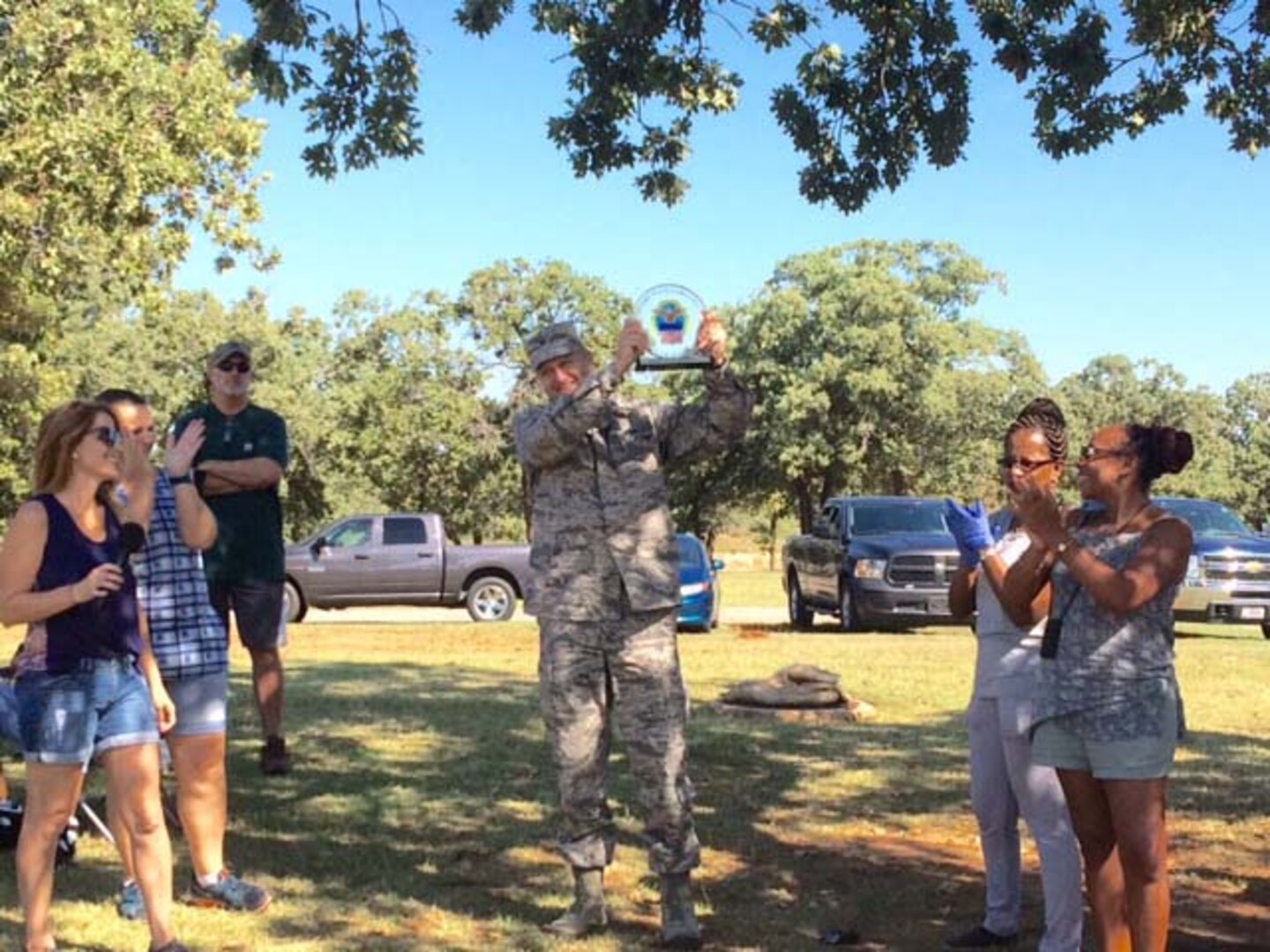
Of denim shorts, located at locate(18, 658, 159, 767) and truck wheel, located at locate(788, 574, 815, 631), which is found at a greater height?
denim shorts, located at locate(18, 658, 159, 767)

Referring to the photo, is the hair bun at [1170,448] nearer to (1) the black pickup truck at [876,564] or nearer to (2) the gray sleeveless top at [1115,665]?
(2) the gray sleeveless top at [1115,665]

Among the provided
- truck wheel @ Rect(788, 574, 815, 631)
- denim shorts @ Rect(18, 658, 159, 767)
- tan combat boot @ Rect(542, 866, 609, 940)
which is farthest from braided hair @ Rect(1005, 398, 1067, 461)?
truck wheel @ Rect(788, 574, 815, 631)

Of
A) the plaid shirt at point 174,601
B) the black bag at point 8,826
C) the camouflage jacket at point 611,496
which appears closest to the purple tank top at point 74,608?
the plaid shirt at point 174,601

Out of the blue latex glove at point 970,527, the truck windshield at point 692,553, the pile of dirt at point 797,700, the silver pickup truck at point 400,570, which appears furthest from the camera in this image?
the silver pickup truck at point 400,570

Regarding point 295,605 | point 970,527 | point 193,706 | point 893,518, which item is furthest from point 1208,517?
point 193,706

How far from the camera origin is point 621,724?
16.0 ft

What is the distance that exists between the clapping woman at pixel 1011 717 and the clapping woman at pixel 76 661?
2.53 meters

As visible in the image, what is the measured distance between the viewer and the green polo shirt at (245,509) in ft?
21.3

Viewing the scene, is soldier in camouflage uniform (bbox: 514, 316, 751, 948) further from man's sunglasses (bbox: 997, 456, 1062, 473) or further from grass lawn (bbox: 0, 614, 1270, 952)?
man's sunglasses (bbox: 997, 456, 1062, 473)

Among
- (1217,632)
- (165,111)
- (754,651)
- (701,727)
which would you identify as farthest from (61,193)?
(1217,632)

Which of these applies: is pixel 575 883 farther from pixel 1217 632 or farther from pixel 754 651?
pixel 1217 632

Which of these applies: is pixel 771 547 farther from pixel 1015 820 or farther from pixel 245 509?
pixel 1015 820

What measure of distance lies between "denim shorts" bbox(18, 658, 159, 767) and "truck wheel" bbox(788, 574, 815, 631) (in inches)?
640

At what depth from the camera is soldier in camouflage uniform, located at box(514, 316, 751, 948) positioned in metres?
4.80
